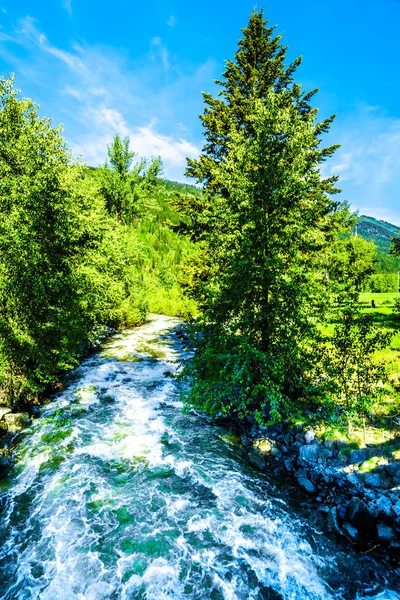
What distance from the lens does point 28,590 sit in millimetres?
5660

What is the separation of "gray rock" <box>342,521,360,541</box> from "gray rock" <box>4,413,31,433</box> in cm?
1096

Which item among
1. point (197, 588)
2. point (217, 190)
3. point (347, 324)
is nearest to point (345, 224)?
point (217, 190)

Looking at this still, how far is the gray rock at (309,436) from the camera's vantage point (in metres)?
9.25

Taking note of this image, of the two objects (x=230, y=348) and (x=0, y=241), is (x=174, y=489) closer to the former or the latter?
(x=230, y=348)

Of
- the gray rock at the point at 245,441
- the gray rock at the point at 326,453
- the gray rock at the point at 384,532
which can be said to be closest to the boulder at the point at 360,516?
the gray rock at the point at 384,532

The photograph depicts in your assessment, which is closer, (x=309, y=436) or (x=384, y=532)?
(x=384, y=532)

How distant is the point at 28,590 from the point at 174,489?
3.78 metres

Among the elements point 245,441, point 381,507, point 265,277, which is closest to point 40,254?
point 265,277

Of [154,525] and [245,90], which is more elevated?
[245,90]

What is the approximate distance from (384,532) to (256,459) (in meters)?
3.77

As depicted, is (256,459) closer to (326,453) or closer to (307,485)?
(307,485)

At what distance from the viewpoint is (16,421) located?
11203mm

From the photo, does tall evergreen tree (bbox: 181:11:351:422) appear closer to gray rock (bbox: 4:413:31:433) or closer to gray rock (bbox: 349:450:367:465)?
gray rock (bbox: 349:450:367:465)

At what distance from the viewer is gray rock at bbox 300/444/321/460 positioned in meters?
8.75
